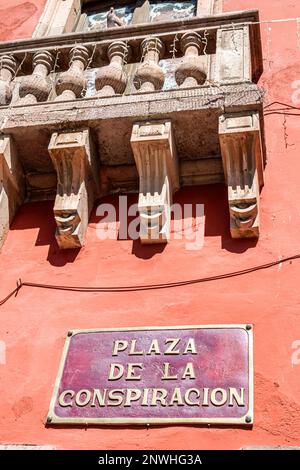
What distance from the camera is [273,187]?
5.33 meters

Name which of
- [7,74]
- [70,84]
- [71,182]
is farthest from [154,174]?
[7,74]

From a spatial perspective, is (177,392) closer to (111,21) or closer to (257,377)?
(257,377)

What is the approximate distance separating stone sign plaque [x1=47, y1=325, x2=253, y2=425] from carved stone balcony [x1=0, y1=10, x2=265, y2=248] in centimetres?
95

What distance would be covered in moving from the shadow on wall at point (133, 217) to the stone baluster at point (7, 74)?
100 centimetres

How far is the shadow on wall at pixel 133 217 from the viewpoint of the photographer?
5.00m

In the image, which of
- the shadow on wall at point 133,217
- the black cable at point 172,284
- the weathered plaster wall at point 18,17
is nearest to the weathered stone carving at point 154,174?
the shadow on wall at point 133,217

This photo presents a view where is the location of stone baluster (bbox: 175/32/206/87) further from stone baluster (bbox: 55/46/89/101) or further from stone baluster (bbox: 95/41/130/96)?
stone baluster (bbox: 55/46/89/101)

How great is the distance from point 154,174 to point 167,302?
1036 mm

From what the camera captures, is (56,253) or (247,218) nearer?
(247,218)

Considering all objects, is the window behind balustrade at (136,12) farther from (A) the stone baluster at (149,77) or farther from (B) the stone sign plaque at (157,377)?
(B) the stone sign plaque at (157,377)

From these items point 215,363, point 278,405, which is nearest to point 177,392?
point 215,363

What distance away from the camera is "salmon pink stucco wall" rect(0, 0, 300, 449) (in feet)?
13.0
